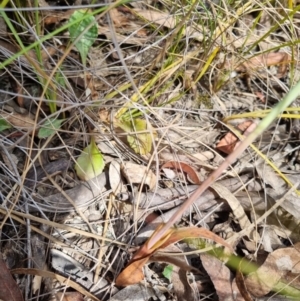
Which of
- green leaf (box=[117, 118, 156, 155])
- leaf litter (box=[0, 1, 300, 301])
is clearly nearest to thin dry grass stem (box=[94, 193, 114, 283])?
leaf litter (box=[0, 1, 300, 301])

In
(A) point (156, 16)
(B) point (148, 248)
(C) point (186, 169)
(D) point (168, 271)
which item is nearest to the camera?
(B) point (148, 248)

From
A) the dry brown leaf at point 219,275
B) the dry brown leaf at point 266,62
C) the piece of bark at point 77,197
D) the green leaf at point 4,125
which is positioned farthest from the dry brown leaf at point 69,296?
the dry brown leaf at point 266,62

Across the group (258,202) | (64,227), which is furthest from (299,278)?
(64,227)

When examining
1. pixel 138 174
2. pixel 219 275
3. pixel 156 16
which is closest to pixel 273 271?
pixel 219 275

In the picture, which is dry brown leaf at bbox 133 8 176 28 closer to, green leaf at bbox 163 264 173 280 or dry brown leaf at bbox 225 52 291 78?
dry brown leaf at bbox 225 52 291 78

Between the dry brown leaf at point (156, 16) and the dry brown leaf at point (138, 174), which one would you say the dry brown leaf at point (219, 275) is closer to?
the dry brown leaf at point (138, 174)

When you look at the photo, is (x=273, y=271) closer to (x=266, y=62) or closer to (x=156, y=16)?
(x=266, y=62)
